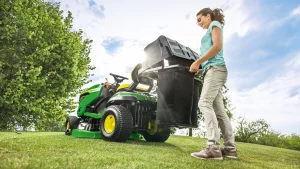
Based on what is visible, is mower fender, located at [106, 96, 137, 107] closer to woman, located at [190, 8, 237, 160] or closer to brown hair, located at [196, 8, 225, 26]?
woman, located at [190, 8, 237, 160]

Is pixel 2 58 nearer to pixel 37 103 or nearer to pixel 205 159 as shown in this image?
pixel 37 103

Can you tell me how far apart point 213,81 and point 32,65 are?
9668 mm

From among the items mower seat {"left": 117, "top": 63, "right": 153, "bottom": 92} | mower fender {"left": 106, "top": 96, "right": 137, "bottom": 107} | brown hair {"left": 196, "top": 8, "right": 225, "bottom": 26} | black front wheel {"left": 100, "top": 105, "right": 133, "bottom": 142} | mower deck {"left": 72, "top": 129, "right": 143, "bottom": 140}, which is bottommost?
mower deck {"left": 72, "top": 129, "right": 143, "bottom": 140}

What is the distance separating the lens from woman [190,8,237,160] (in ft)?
11.4

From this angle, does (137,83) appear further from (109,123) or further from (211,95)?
(211,95)

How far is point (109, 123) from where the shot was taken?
5.44 meters

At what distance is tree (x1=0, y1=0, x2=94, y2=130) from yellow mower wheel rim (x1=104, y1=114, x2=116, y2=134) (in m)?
6.48

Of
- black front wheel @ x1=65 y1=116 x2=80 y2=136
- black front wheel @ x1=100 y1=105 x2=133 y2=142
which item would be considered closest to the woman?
black front wheel @ x1=100 y1=105 x2=133 y2=142

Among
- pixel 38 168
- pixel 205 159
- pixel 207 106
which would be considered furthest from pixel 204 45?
pixel 38 168

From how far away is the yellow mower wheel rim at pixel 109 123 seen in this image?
5363 millimetres

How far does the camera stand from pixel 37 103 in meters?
11.4

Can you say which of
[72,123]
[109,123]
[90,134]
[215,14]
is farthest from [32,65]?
[215,14]

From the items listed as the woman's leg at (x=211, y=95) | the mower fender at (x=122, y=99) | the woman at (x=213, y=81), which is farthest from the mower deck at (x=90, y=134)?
the woman's leg at (x=211, y=95)

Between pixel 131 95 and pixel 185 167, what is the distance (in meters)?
2.77
